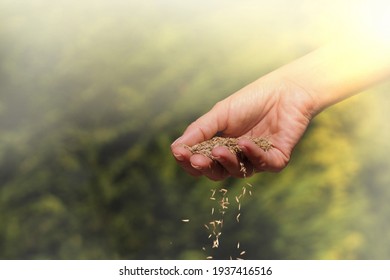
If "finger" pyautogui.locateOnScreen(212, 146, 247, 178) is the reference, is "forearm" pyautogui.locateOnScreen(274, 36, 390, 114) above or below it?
above

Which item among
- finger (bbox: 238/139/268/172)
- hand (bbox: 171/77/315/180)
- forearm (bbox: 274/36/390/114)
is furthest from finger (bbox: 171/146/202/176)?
forearm (bbox: 274/36/390/114)


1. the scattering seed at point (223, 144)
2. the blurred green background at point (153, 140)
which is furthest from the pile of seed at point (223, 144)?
the blurred green background at point (153, 140)

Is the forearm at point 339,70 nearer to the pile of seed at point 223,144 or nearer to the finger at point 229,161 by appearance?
the pile of seed at point 223,144

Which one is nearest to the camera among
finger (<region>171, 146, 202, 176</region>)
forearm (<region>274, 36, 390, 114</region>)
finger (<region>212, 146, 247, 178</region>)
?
finger (<region>212, 146, 247, 178</region>)

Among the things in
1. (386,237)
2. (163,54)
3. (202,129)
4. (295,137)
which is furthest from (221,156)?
(386,237)

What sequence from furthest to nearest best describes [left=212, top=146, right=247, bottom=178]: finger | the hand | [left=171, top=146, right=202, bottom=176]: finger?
the hand < [left=171, top=146, right=202, bottom=176]: finger < [left=212, top=146, right=247, bottom=178]: finger

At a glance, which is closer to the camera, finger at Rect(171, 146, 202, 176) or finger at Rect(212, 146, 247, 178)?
finger at Rect(212, 146, 247, 178)

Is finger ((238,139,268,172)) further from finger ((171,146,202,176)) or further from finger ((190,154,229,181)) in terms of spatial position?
finger ((171,146,202,176))
